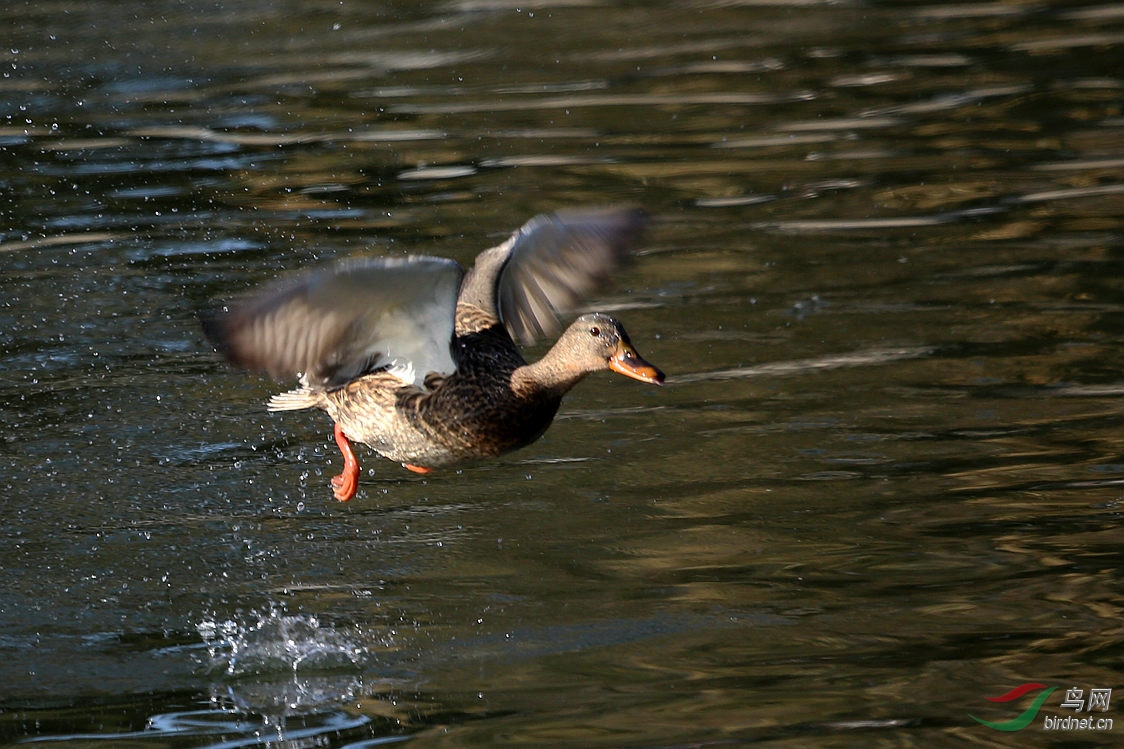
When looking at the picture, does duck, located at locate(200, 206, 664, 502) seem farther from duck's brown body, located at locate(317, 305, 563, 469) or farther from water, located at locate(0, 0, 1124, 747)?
water, located at locate(0, 0, 1124, 747)

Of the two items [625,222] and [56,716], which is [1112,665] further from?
[56,716]

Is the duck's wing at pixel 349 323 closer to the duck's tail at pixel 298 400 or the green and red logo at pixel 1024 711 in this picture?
the duck's tail at pixel 298 400

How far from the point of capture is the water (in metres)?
4.88

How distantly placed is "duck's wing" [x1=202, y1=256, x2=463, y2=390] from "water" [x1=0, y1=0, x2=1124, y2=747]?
2.22 feet

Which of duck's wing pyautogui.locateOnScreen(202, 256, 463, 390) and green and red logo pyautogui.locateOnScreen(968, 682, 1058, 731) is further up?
duck's wing pyautogui.locateOnScreen(202, 256, 463, 390)

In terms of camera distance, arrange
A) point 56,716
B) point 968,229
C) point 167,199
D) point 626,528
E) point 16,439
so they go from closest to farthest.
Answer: point 56,716, point 626,528, point 16,439, point 968,229, point 167,199

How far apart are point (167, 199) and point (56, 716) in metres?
5.30

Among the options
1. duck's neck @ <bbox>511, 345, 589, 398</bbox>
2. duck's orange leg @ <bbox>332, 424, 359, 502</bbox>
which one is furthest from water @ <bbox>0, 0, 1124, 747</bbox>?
duck's neck @ <bbox>511, 345, 589, 398</bbox>

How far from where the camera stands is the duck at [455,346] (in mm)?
5223

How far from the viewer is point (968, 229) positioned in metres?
8.66

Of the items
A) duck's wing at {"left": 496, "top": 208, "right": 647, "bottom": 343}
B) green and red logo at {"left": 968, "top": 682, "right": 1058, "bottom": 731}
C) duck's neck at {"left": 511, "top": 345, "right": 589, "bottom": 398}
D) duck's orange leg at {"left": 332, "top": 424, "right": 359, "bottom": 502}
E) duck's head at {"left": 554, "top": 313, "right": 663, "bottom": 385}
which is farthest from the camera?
duck's orange leg at {"left": 332, "top": 424, "right": 359, "bottom": 502}

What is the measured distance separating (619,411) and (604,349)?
1.41 metres

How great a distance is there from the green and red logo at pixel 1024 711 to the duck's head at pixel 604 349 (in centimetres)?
157

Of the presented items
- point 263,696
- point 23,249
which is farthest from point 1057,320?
point 23,249
